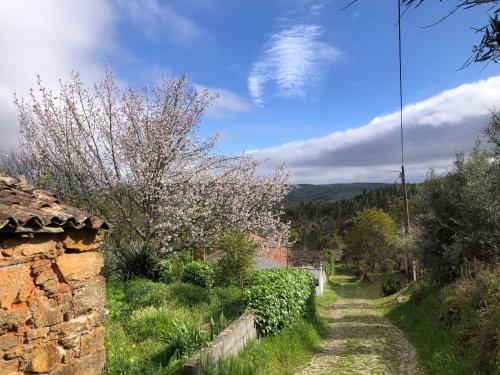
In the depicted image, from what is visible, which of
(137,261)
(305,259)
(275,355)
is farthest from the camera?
(305,259)

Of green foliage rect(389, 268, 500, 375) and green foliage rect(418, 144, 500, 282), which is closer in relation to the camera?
green foliage rect(389, 268, 500, 375)

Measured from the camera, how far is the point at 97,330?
18.3ft

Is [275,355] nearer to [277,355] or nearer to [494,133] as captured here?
[277,355]

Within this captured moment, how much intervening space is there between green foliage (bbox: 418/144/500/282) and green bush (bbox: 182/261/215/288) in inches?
321

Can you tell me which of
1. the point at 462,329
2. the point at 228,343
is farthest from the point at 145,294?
the point at 462,329

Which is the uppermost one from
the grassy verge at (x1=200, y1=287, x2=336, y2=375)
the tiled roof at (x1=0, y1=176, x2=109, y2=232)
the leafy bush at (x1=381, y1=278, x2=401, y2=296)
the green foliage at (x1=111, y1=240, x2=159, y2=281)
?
the tiled roof at (x1=0, y1=176, x2=109, y2=232)

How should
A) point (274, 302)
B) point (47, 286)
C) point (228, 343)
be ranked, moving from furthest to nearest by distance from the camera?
point (274, 302), point (228, 343), point (47, 286)

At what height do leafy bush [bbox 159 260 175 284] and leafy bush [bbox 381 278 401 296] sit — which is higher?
leafy bush [bbox 159 260 175 284]

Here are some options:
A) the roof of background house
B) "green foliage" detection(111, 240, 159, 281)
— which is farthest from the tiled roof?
the roof of background house

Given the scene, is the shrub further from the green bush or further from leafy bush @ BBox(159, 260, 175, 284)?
the green bush

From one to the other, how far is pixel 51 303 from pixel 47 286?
21 cm

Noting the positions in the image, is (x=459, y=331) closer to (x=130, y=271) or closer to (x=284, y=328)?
(x=284, y=328)

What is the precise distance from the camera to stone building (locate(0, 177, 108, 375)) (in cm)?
423

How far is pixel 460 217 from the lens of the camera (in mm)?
15859
